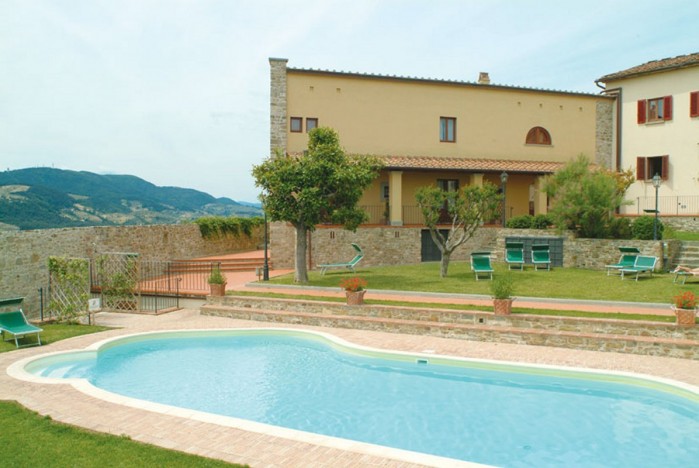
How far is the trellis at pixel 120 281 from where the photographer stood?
617 inches

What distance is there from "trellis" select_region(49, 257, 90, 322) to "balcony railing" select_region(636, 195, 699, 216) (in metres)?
25.8

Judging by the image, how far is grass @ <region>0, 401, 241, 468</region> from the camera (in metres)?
5.54

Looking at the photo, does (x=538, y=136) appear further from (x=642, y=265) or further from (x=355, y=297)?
(x=355, y=297)

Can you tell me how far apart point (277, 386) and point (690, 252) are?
1592cm

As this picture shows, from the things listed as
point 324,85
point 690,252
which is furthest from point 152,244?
point 690,252

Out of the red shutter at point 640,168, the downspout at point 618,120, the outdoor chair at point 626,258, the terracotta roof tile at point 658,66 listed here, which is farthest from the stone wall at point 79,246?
the terracotta roof tile at point 658,66

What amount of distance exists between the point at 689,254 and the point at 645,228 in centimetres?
200

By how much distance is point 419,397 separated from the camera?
29.5 feet

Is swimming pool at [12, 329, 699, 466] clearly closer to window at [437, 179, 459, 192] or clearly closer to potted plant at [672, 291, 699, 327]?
potted plant at [672, 291, 699, 327]

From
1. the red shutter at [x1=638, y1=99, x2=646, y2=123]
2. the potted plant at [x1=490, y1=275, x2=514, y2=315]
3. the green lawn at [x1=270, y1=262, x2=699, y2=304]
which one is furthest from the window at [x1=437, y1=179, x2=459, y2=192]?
the potted plant at [x1=490, y1=275, x2=514, y2=315]

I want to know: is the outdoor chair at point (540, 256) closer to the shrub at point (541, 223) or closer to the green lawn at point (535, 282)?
the green lawn at point (535, 282)

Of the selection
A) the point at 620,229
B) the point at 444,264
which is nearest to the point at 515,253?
the point at 444,264

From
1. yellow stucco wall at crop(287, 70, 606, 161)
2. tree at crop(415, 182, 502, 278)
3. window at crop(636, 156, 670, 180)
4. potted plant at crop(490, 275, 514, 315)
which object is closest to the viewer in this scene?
potted plant at crop(490, 275, 514, 315)

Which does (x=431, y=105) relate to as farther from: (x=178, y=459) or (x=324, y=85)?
(x=178, y=459)
